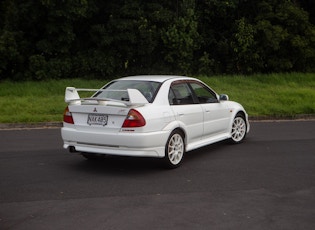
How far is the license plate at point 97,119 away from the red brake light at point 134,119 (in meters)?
0.38

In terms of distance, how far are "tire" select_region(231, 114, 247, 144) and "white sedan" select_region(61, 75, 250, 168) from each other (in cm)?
118

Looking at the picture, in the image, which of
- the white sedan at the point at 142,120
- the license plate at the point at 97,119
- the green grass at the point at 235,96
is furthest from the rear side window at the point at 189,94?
the green grass at the point at 235,96

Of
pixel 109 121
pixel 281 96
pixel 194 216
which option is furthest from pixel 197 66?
pixel 194 216

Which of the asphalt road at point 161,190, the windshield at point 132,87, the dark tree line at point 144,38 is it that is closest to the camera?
the asphalt road at point 161,190

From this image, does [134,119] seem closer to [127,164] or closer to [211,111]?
[127,164]

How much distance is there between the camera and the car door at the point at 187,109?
798cm

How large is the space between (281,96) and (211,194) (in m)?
13.2

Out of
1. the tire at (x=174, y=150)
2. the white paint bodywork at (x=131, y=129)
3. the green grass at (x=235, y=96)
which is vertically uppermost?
the white paint bodywork at (x=131, y=129)

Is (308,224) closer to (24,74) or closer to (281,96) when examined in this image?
(281,96)

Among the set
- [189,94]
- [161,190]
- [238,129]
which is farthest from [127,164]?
[238,129]

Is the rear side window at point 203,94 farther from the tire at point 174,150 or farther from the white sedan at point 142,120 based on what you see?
the tire at point 174,150

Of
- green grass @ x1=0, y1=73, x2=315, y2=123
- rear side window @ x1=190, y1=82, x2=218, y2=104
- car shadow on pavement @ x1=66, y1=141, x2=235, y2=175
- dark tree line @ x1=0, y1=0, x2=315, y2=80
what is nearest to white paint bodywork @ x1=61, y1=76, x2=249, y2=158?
car shadow on pavement @ x1=66, y1=141, x2=235, y2=175

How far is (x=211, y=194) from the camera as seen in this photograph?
6137mm

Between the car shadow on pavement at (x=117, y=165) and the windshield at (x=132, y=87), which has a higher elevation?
the windshield at (x=132, y=87)
